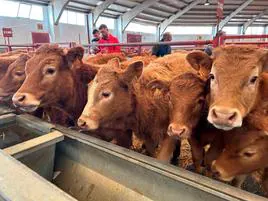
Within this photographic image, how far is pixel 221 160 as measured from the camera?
1.61 meters

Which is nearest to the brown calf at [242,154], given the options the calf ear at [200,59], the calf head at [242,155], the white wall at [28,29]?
the calf head at [242,155]

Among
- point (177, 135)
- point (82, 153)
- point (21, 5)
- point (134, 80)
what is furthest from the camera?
point (21, 5)

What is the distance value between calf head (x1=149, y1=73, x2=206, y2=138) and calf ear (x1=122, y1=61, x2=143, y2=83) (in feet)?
0.98

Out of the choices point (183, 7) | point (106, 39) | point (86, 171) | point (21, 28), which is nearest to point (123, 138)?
point (86, 171)

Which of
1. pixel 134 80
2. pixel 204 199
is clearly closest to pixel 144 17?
pixel 134 80

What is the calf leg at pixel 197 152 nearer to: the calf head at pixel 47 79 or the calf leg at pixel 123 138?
the calf leg at pixel 123 138

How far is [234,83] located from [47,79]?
4.86 ft

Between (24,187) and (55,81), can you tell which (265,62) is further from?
(55,81)

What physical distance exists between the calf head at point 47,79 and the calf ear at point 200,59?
38.8 inches

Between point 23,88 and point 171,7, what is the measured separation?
66.6 feet

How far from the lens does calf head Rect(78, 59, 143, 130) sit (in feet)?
6.15

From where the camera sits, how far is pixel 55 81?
2131mm

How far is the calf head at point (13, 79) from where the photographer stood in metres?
2.42

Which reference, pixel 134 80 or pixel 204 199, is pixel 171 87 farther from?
pixel 204 199
